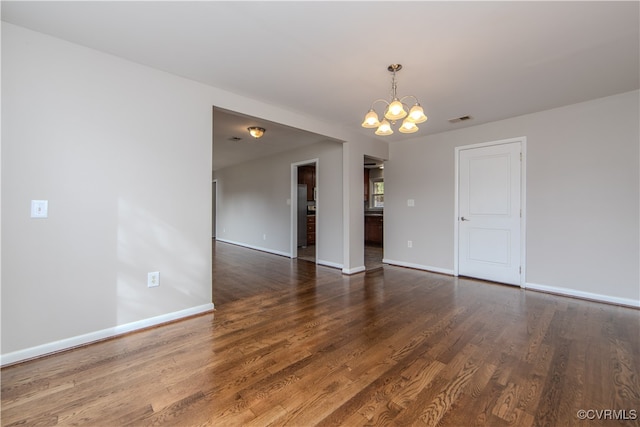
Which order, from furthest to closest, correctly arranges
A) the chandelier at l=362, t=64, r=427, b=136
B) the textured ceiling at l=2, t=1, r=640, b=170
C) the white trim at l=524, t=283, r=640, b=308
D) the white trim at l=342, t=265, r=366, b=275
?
1. the white trim at l=342, t=265, r=366, b=275
2. the white trim at l=524, t=283, r=640, b=308
3. the chandelier at l=362, t=64, r=427, b=136
4. the textured ceiling at l=2, t=1, r=640, b=170

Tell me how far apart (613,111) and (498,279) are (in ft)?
7.61

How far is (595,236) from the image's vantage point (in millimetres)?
3121

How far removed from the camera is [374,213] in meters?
7.72

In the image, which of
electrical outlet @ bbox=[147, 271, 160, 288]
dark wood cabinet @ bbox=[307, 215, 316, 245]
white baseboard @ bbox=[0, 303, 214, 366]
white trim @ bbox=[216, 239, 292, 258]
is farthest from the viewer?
dark wood cabinet @ bbox=[307, 215, 316, 245]

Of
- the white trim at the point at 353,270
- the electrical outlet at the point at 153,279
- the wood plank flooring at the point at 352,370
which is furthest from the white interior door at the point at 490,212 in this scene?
the electrical outlet at the point at 153,279

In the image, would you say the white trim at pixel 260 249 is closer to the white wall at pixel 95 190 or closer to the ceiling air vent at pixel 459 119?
the white wall at pixel 95 190

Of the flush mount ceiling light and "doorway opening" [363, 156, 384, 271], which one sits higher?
the flush mount ceiling light

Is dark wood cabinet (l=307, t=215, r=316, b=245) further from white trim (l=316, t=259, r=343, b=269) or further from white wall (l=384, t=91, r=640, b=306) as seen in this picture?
white wall (l=384, t=91, r=640, b=306)

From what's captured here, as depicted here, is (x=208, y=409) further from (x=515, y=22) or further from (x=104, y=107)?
(x=515, y=22)

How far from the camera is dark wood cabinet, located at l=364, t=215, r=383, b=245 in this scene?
736 cm

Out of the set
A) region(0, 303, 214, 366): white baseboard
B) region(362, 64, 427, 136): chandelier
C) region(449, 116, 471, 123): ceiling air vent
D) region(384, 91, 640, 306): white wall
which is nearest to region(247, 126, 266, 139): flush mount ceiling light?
region(362, 64, 427, 136): chandelier

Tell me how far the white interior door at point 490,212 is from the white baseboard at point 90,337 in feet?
12.1

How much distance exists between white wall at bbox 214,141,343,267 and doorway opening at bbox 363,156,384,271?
1.35 m

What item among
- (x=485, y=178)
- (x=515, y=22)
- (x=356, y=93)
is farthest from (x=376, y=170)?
(x=515, y=22)
